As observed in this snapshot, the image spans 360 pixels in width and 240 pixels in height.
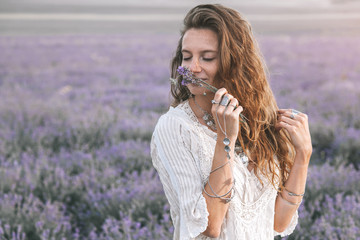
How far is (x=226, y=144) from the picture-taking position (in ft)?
4.74

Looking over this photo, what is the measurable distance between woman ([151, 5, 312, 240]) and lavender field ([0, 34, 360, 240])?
2.29ft

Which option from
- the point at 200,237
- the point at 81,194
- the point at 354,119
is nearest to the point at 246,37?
the point at 200,237

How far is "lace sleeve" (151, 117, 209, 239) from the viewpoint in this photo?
1.51 metres

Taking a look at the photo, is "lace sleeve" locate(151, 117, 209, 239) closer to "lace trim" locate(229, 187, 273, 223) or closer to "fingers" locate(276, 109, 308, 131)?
"lace trim" locate(229, 187, 273, 223)

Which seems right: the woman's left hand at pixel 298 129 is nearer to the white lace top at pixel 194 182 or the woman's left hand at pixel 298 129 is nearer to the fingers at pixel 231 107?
the white lace top at pixel 194 182

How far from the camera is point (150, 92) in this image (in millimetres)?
8430

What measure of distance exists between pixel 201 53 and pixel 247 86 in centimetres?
28

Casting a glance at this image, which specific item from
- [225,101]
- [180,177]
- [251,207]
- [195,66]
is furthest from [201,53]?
[251,207]

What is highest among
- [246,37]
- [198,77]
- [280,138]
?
[246,37]

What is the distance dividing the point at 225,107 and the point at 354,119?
16.7 ft

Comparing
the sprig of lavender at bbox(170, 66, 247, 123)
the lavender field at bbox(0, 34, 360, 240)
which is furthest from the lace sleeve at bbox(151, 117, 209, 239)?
the lavender field at bbox(0, 34, 360, 240)

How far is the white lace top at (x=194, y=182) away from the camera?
1.53 metres

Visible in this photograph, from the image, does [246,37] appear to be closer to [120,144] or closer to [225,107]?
[225,107]

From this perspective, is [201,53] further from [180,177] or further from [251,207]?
[251,207]
